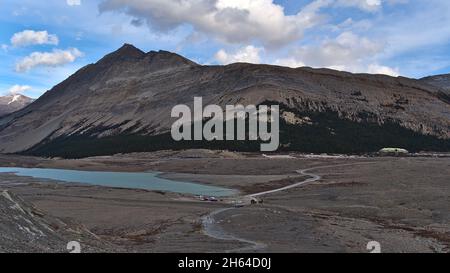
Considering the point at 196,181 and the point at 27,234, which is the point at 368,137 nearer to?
the point at 196,181

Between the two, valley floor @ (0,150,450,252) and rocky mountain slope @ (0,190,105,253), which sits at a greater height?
rocky mountain slope @ (0,190,105,253)

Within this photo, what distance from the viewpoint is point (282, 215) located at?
49.7 m

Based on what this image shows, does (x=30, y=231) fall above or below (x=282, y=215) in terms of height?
above

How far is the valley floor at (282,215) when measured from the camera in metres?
33.2

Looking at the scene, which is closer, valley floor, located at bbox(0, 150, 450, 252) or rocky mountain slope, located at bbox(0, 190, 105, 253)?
rocky mountain slope, located at bbox(0, 190, 105, 253)

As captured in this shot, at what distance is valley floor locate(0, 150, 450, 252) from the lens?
33.2m

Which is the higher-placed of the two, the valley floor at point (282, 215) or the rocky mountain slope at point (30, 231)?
the rocky mountain slope at point (30, 231)

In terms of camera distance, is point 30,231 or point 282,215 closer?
point 30,231

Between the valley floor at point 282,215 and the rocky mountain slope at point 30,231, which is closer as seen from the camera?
the rocky mountain slope at point 30,231
